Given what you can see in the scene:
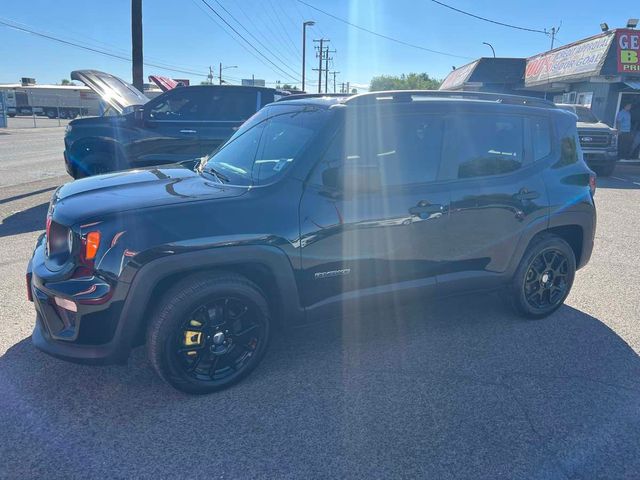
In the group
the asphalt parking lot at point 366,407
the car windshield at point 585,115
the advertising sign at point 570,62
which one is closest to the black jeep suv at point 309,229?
the asphalt parking lot at point 366,407

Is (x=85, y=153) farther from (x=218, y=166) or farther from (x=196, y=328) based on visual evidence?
(x=196, y=328)

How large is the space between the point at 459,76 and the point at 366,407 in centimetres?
3529

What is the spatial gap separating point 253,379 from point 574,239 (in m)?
3.17

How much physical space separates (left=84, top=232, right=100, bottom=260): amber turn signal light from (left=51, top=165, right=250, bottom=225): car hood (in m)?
0.12

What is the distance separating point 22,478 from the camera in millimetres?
2332

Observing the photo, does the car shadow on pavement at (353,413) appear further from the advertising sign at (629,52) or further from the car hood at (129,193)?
the advertising sign at (629,52)

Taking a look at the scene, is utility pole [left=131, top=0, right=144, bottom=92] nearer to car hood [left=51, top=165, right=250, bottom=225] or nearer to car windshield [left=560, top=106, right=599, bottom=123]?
car hood [left=51, top=165, right=250, bottom=225]

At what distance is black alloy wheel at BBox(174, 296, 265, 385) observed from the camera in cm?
293

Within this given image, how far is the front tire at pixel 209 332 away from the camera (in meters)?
2.82

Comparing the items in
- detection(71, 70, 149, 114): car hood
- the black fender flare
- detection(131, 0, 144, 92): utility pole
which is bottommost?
the black fender flare

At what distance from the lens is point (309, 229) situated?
10.1ft

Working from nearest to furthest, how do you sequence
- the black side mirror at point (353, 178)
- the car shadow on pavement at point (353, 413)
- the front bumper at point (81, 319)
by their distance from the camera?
the car shadow on pavement at point (353, 413) < the front bumper at point (81, 319) < the black side mirror at point (353, 178)

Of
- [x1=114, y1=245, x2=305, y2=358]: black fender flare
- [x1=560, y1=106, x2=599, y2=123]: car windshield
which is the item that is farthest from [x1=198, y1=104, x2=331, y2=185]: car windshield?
[x1=560, y1=106, x2=599, y2=123]: car windshield

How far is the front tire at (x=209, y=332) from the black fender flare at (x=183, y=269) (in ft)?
0.34
